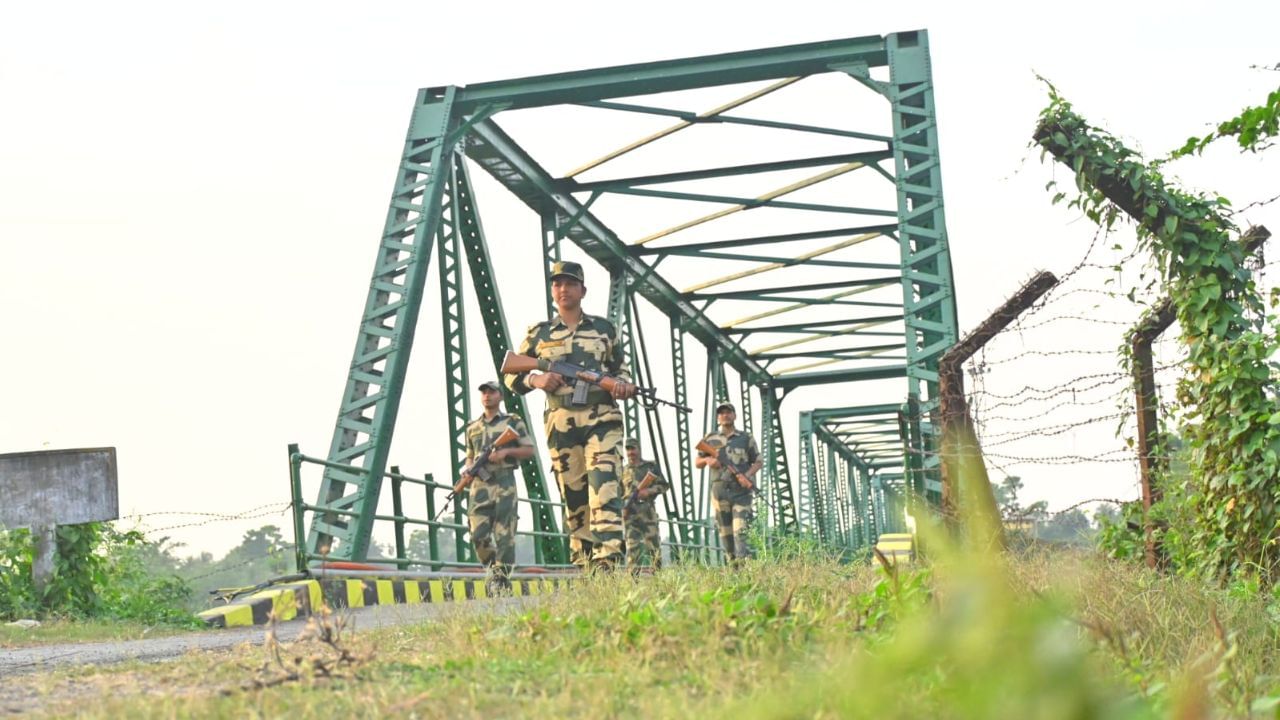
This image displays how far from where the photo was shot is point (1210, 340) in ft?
23.7

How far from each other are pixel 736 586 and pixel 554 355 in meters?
4.16

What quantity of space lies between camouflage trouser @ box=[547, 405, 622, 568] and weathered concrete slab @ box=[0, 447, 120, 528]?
315 centimetres

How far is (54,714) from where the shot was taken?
3.15 m

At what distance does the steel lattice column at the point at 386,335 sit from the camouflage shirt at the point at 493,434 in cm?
76

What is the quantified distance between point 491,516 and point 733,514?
5416 mm

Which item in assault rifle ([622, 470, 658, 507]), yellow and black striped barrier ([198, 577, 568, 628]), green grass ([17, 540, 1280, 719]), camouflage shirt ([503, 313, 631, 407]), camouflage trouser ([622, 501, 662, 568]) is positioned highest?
camouflage shirt ([503, 313, 631, 407])

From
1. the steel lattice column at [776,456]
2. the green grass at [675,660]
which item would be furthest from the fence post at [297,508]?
A: the steel lattice column at [776,456]

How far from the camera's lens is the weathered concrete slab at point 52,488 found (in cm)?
902

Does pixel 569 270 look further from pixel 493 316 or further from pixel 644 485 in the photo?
pixel 644 485

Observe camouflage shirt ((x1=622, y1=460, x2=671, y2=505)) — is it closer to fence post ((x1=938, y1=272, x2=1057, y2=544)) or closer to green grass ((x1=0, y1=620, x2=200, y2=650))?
green grass ((x1=0, y1=620, x2=200, y2=650))

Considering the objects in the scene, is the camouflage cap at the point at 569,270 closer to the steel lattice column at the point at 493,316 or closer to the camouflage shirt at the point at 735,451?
the steel lattice column at the point at 493,316

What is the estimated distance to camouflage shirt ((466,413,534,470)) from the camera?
10594mm

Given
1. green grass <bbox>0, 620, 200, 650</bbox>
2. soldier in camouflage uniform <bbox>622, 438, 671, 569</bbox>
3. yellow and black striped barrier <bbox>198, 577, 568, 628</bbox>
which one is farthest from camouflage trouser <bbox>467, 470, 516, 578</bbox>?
soldier in camouflage uniform <bbox>622, 438, 671, 569</bbox>

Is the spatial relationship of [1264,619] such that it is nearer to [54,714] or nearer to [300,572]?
[54,714]
